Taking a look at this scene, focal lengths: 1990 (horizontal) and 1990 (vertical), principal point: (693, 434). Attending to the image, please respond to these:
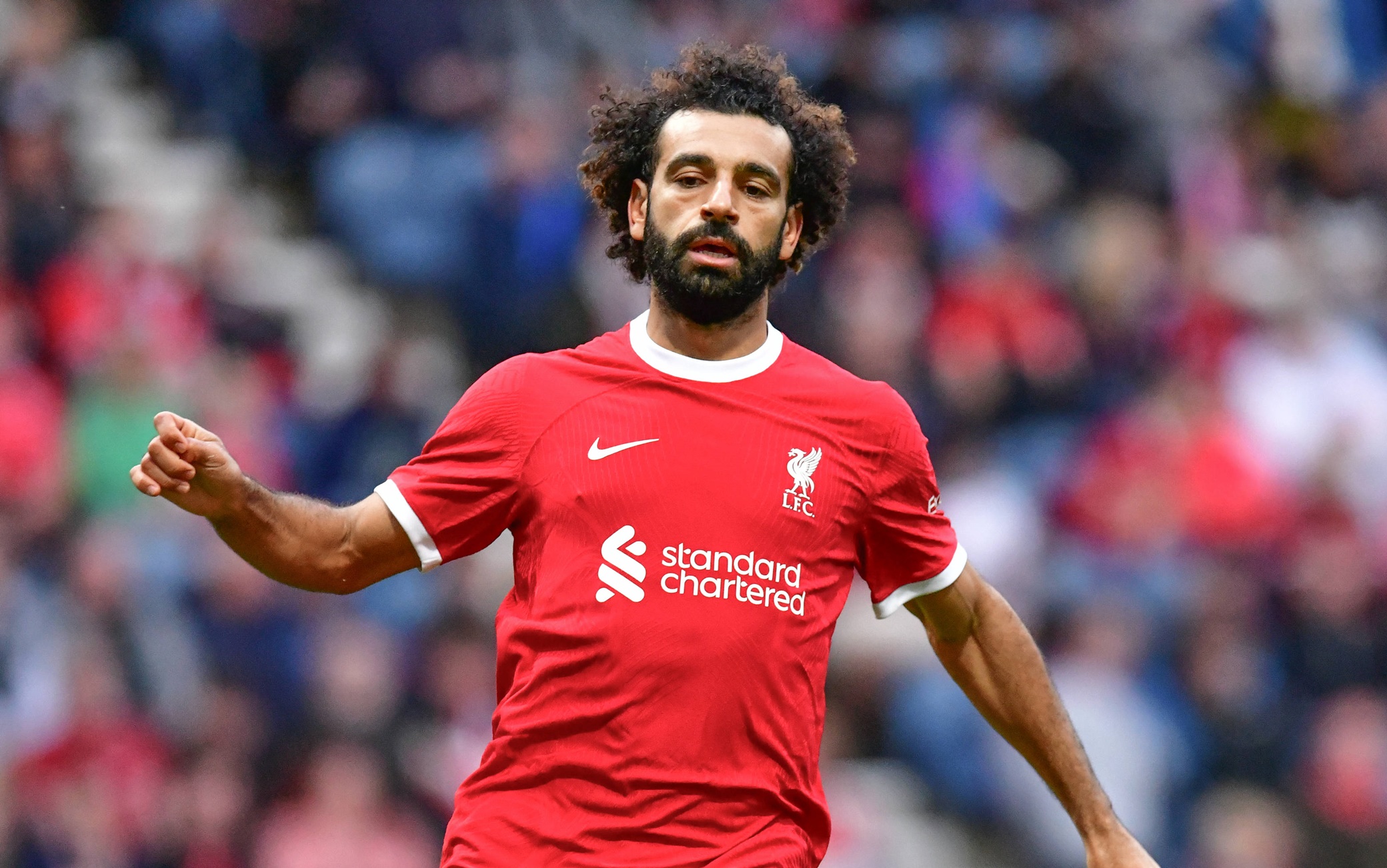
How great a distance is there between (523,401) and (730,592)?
61 centimetres

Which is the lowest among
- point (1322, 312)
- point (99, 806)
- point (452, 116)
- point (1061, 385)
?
point (99, 806)

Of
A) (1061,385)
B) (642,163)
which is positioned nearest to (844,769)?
(1061,385)

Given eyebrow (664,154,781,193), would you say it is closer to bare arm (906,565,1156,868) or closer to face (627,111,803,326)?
face (627,111,803,326)

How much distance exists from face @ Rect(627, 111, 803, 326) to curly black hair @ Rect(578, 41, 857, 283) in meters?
0.07

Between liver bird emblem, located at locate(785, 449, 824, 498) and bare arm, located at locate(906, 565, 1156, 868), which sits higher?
liver bird emblem, located at locate(785, 449, 824, 498)

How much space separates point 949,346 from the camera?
31.9 ft

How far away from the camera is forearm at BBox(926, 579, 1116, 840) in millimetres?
4488

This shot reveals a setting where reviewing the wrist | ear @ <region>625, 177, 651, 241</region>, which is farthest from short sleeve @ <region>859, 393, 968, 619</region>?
the wrist

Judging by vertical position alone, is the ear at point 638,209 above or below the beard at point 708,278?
above

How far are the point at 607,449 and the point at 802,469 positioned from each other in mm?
419

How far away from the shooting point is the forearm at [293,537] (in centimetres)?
402

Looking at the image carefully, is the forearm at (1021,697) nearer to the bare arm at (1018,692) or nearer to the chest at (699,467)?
the bare arm at (1018,692)

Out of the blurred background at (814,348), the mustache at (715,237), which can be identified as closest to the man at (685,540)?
the mustache at (715,237)

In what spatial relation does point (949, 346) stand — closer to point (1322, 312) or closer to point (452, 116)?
point (1322, 312)
